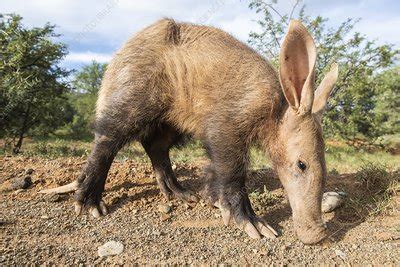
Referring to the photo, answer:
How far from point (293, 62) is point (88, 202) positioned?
239 cm

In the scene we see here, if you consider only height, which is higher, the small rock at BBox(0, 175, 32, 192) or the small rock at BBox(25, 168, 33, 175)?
the small rock at BBox(25, 168, 33, 175)

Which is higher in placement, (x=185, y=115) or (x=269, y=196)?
(x=185, y=115)

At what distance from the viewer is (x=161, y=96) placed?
146 inches

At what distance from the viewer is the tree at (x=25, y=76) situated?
9.66 m

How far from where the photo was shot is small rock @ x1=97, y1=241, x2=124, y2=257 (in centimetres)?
289

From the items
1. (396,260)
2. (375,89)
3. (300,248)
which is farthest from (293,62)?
(375,89)

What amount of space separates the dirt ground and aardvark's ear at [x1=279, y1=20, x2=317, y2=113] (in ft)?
4.12

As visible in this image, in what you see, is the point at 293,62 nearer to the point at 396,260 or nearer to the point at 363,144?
the point at 396,260

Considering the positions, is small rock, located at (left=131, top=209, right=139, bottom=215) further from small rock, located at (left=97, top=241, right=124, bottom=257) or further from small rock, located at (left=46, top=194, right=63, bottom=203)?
small rock, located at (left=46, top=194, right=63, bottom=203)

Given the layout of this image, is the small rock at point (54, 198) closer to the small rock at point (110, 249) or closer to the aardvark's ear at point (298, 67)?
the small rock at point (110, 249)

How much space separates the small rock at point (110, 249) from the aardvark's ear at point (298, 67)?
6.16 ft

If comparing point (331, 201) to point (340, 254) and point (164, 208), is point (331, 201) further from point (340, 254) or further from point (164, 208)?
point (164, 208)

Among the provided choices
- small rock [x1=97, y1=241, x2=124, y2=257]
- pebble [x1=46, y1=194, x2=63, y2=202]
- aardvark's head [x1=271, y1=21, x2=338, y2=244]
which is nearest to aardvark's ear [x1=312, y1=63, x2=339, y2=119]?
aardvark's head [x1=271, y1=21, x2=338, y2=244]

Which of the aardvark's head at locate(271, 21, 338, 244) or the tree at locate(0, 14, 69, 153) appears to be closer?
the aardvark's head at locate(271, 21, 338, 244)
